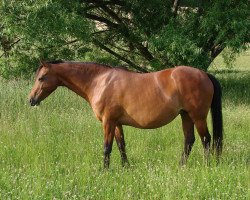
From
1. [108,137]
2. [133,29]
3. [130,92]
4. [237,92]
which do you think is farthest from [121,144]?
[237,92]

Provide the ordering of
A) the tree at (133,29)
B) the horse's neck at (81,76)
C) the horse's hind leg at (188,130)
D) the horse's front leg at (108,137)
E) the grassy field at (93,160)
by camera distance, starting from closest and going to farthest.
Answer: the grassy field at (93,160)
the horse's front leg at (108,137)
the horse's neck at (81,76)
the horse's hind leg at (188,130)
the tree at (133,29)

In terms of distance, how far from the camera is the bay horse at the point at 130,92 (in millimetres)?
5828

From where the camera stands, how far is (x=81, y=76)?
5.96 m

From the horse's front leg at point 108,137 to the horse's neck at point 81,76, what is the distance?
0.55 m

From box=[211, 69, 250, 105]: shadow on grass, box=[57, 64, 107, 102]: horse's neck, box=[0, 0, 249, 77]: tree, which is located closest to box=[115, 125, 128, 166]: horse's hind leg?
box=[57, 64, 107, 102]: horse's neck

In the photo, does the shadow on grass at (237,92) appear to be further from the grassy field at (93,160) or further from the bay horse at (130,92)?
the bay horse at (130,92)

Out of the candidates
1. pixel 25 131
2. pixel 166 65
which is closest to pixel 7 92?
pixel 25 131

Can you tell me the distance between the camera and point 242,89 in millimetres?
14320

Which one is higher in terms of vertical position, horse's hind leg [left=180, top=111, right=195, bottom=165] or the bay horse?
the bay horse

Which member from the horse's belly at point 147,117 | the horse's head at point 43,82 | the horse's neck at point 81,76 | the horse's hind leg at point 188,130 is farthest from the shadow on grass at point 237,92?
the horse's head at point 43,82

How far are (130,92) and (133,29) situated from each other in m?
8.30

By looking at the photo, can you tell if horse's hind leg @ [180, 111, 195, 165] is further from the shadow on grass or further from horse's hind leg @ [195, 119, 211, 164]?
the shadow on grass

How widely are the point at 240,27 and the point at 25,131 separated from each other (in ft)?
20.7

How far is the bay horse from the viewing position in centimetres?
583
